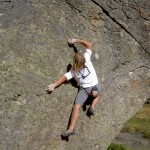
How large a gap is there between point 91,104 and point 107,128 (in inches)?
40.1

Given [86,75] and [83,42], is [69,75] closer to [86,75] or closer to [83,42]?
[86,75]

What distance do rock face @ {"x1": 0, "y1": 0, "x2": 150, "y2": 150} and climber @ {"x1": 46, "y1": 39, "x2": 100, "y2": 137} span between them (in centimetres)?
19

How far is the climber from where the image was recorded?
1105 centimetres

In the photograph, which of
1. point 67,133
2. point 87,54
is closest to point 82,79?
point 87,54

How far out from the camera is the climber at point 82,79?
1105 centimetres

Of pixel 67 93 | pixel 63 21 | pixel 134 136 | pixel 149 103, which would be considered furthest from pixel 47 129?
pixel 149 103

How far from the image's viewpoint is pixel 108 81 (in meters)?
12.1

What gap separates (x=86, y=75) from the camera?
36.9ft

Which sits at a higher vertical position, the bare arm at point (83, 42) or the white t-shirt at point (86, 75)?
the bare arm at point (83, 42)

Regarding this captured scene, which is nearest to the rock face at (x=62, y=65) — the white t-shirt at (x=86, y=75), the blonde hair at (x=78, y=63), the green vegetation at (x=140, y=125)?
the white t-shirt at (x=86, y=75)

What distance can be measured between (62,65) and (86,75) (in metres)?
0.66

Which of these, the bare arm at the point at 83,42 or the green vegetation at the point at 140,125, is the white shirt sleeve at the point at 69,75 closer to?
the bare arm at the point at 83,42

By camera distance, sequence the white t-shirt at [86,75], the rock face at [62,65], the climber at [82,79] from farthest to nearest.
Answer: the white t-shirt at [86,75], the climber at [82,79], the rock face at [62,65]

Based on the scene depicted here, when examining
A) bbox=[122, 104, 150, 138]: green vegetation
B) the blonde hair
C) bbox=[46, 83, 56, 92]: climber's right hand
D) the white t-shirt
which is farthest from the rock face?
bbox=[122, 104, 150, 138]: green vegetation
